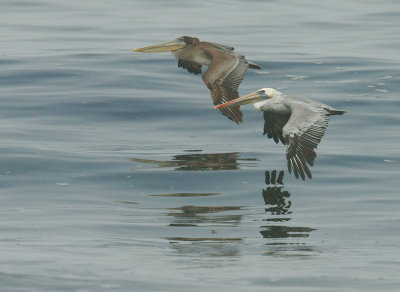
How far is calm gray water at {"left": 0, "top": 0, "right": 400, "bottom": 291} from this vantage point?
7.95 metres

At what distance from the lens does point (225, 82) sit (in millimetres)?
14109

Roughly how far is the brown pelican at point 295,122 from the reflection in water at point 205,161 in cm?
62

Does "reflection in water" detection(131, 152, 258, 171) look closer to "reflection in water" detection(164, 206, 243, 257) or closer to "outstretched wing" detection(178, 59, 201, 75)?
"reflection in water" detection(164, 206, 243, 257)

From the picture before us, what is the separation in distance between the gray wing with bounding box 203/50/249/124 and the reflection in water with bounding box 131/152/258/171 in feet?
2.51

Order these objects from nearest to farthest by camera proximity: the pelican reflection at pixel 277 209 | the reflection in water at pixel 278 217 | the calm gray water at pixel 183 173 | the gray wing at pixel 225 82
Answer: the calm gray water at pixel 183 173, the reflection in water at pixel 278 217, the pelican reflection at pixel 277 209, the gray wing at pixel 225 82

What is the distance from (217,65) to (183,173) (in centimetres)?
263

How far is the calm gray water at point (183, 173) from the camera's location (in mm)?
7953

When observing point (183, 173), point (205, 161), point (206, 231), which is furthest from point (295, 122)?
point (206, 231)

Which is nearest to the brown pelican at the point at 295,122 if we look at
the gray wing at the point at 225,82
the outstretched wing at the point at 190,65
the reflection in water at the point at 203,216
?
the gray wing at the point at 225,82

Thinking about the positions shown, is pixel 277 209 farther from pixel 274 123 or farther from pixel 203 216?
pixel 274 123

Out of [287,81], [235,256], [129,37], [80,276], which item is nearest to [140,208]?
[235,256]

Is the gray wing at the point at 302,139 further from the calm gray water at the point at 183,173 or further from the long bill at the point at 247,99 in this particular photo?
the long bill at the point at 247,99

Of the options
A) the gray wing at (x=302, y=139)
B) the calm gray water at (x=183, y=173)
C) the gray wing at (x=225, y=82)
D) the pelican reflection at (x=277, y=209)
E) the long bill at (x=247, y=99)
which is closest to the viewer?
the calm gray water at (x=183, y=173)

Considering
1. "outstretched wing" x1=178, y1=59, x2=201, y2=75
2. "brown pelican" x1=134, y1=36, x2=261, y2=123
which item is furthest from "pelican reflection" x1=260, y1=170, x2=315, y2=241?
"outstretched wing" x1=178, y1=59, x2=201, y2=75
